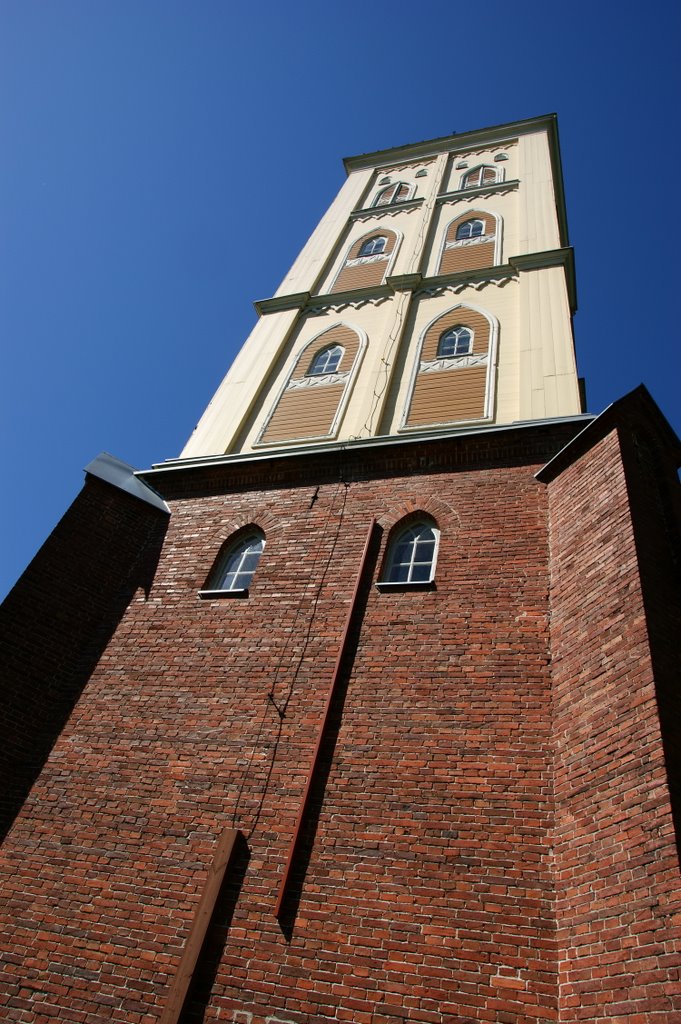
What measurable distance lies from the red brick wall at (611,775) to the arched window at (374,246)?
35.1 feet

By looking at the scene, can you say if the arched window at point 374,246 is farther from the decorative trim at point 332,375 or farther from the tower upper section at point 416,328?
the decorative trim at point 332,375

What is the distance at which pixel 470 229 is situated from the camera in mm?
16344

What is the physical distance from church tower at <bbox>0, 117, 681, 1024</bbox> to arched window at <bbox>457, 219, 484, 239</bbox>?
518 centimetres

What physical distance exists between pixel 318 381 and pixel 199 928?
9.02 metres

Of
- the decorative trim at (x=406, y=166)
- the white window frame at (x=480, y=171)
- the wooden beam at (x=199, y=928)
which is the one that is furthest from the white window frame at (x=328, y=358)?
the decorative trim at (x=406, y=166)

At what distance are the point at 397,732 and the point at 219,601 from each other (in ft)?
10.0

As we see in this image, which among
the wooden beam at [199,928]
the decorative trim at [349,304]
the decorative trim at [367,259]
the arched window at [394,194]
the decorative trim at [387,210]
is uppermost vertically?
the arched window at [394,194]

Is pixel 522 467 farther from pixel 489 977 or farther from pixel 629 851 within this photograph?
pixel 489 977

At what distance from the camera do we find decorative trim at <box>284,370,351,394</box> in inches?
495

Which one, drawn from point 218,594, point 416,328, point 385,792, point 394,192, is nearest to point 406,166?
point 394,192

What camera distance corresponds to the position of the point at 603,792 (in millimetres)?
5473

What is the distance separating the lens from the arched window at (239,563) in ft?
30.2

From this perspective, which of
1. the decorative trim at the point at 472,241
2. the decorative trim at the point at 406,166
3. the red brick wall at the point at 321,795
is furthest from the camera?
the decorative trim at the point at 406,166

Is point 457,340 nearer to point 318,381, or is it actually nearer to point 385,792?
point 318,381
